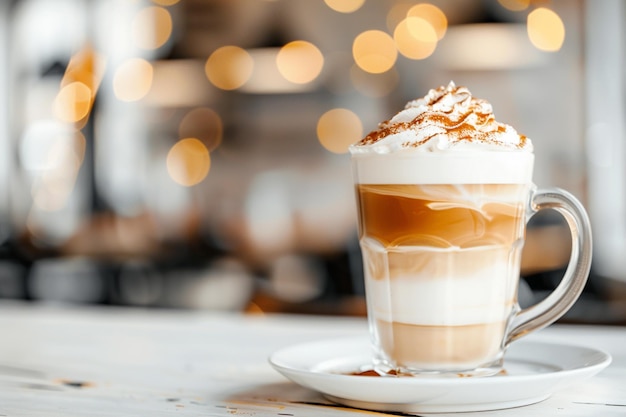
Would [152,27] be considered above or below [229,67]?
above

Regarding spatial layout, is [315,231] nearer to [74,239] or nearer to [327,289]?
Result: [327,289]

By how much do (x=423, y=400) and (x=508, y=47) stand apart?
216cm

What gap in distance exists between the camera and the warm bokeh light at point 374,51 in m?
2.74

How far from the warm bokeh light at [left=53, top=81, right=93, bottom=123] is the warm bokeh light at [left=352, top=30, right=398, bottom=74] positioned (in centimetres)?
110

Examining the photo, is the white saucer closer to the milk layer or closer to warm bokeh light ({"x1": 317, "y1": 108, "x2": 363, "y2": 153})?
the milk layer

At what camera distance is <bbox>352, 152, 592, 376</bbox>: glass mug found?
0.72m

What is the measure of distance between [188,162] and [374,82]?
782 millimetres

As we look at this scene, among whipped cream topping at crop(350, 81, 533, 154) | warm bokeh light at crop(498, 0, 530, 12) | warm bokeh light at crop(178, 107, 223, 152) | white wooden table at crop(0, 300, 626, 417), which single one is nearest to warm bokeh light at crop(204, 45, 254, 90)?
warm bokeh light at crop(178, 107, 223, 152)

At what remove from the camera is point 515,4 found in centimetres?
259

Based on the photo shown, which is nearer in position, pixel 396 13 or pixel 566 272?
pixel 566 272

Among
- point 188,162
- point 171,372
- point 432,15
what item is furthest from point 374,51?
point 171,372

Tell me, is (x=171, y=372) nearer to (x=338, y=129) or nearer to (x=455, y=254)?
(x=455, y=254)

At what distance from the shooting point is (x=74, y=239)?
3260 millimetres

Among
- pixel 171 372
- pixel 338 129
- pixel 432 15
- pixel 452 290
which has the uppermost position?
pixel 432 15
